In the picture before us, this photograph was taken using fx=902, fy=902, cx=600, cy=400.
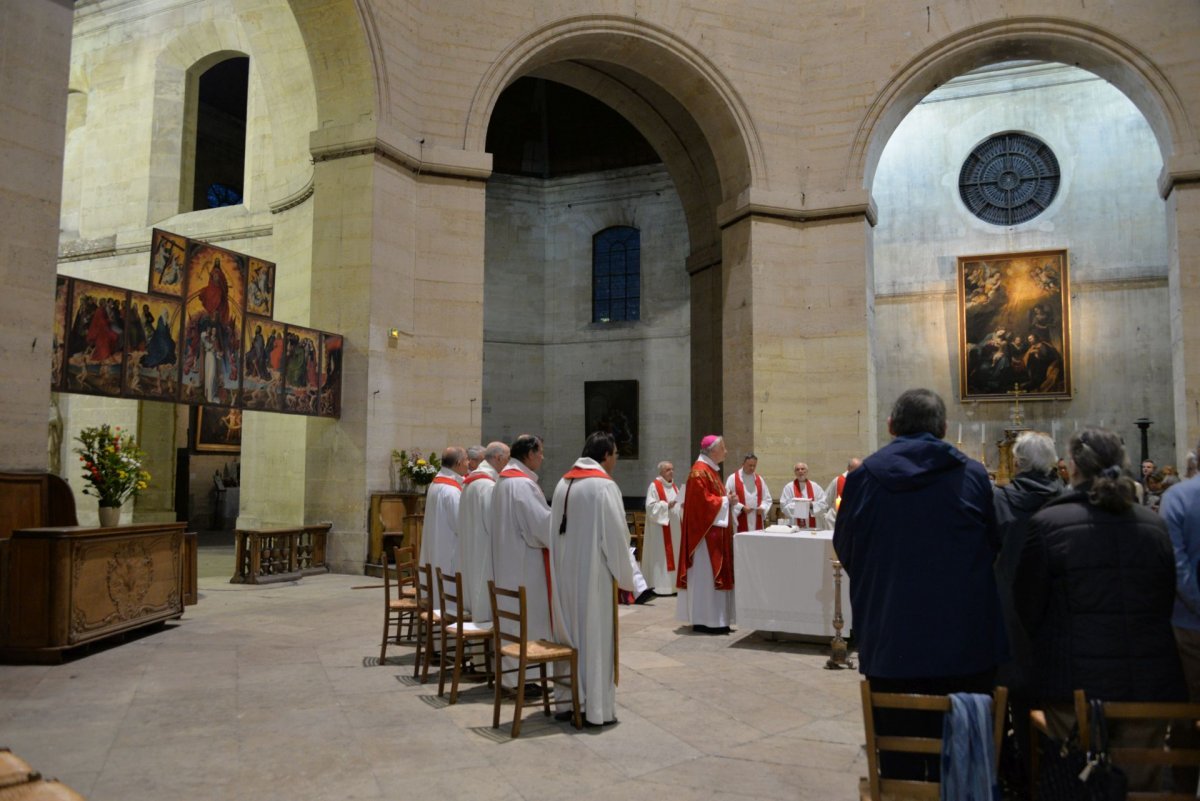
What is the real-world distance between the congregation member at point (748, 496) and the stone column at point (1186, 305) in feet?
21.0

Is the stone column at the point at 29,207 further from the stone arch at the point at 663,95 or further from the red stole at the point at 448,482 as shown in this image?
the stone arch at the point at 663,95

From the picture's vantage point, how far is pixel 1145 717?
2.60 meters

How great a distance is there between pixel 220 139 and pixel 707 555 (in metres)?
23.0

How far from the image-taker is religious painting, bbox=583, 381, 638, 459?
20.9m

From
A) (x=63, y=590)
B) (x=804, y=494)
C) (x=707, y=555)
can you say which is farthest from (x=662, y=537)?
→ (x=63, y=590)

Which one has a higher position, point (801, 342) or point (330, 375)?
point (801, 342)

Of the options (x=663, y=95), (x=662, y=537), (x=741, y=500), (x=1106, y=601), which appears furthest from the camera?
(x=663, y=95)

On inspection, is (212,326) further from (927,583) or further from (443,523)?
(927,583)

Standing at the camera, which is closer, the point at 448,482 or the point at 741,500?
the point at 448,482

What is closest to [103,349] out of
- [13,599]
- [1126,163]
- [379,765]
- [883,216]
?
[13,599]

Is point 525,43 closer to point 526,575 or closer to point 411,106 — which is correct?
point 411,106

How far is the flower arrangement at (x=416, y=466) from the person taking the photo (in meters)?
12.2

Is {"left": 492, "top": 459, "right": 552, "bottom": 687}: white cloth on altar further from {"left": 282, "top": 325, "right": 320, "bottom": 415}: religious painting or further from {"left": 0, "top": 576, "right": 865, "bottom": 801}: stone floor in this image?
{"left": 282, "top": 325, "right": 320, "bottom": 415}: religious painting

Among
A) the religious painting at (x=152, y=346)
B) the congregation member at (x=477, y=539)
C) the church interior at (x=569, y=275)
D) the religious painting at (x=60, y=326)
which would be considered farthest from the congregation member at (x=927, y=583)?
the religious painting at (x=152, y=346)
